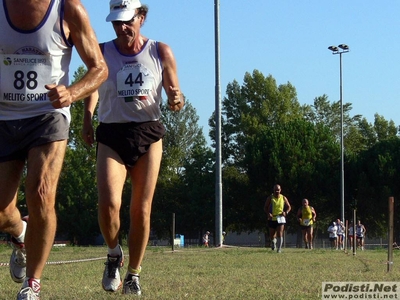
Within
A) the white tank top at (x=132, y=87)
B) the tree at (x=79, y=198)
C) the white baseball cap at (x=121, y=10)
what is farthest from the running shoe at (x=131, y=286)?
the tree at (x=79, y=198)

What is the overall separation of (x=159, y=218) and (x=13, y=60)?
77.1 meters

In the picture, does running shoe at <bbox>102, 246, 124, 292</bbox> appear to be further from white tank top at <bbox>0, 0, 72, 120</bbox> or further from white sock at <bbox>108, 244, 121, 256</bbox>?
white tank top at <bbox>0, 0, 72, 120</bbox>

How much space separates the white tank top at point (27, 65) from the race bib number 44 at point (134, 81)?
5.06 ft

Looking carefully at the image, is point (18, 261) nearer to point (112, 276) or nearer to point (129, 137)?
point (112, 276)

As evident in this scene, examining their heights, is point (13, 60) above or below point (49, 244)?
above

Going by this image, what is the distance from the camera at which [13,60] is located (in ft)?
18.7

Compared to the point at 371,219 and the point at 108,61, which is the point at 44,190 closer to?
the point at 108,61

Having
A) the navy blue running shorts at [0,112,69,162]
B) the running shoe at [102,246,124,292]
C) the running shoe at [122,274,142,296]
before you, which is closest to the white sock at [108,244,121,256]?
the running shoe at [102,246,124,292]

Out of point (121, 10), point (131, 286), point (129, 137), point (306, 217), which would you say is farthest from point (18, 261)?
point (306, 217)

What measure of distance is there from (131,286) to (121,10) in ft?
7.17

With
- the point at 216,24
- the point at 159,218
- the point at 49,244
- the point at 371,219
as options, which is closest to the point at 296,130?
the point at 371,219

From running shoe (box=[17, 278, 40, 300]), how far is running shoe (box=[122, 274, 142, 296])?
1.43 m

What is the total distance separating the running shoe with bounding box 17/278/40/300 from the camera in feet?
18.2

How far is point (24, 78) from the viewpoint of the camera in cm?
569
